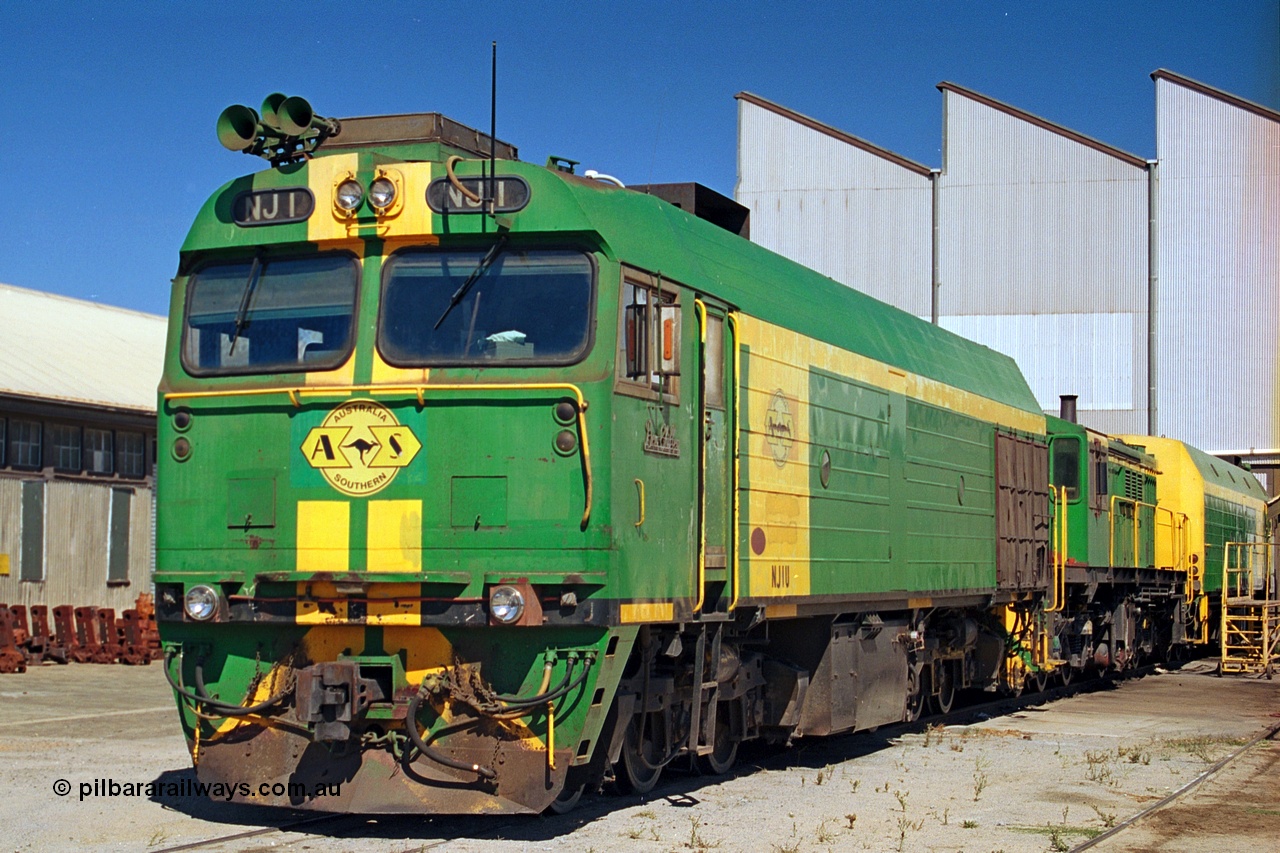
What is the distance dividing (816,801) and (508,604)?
3273mm

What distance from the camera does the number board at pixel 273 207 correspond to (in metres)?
9.02

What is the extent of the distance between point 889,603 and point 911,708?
92.5 inches

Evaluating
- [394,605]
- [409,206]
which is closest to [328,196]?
[409,206]

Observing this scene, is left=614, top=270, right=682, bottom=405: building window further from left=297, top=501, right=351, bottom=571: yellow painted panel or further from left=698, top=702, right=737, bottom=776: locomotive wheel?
left=698, top=702, right=737, bottom=776: locomotive wheel

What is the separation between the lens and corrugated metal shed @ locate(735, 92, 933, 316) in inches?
1499

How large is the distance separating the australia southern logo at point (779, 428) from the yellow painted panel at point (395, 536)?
3.06m

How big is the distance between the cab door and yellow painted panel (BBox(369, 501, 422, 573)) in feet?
6.39

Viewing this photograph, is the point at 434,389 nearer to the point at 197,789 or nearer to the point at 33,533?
the point at 197,789

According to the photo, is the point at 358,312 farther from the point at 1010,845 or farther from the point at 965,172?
Answer: the point at 965,172

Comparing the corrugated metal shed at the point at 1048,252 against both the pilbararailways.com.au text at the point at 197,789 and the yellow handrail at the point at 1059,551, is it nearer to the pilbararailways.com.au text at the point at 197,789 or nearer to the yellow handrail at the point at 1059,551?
the yellow handrail at the point at 1059,551

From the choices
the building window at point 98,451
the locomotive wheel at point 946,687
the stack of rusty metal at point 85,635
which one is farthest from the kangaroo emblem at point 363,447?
the building window at point 98,451

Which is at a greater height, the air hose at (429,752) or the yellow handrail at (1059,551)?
the yellow handrail at (1059,551)

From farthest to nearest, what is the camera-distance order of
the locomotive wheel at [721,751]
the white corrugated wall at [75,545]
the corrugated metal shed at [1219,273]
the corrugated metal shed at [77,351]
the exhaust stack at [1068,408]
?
1. the corrugated metal shed at [1219,273]
2. the exhaust stack at [1068,408]
3. the corrugated metal shed at [77,351]
4. the white corrugated wall at [75,545]
5. the locomotive wheel at [721,751]

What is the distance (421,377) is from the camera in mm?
8586
